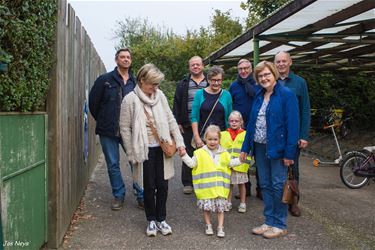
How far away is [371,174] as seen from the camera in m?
7.38

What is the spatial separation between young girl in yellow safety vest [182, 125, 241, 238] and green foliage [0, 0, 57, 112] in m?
1.77

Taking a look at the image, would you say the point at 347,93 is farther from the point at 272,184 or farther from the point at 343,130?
the point at 272,184

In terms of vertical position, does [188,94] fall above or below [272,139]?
above

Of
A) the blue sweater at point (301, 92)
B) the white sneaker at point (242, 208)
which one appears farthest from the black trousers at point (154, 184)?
the blue sweater at point (301, 92)

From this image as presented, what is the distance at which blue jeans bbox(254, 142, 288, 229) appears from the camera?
4.50 m

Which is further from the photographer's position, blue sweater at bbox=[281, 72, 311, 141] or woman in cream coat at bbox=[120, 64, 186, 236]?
blue sweater at bbox=[281, 72, 311, 141]

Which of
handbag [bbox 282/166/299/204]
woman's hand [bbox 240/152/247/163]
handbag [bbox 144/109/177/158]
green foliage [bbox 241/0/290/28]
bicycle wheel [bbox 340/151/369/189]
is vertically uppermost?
green foliage [bbox 241/0/290/28]

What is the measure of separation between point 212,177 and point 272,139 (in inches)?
30.1

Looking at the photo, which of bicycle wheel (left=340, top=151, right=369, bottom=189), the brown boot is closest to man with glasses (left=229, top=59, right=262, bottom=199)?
the brown boot

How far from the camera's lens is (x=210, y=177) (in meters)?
4.62

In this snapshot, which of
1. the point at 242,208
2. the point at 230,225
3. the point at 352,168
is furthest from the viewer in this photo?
the point at 352,168

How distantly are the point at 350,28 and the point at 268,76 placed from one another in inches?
160

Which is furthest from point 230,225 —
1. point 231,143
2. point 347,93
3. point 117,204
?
point 347,93

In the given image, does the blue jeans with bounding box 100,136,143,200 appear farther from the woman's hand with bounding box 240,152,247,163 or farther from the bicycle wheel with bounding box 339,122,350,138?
the bicycle wheel with bounding box 339,122,350,138
